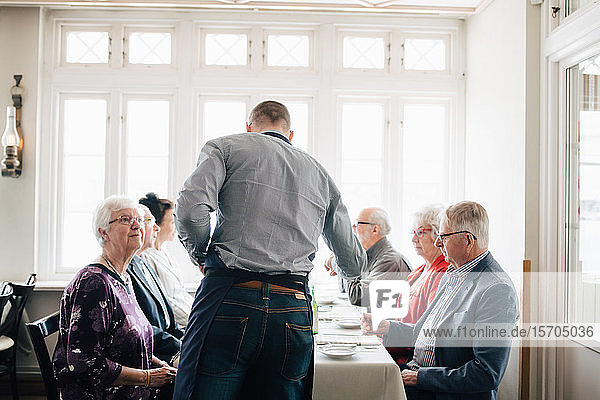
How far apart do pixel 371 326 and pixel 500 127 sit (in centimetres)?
182

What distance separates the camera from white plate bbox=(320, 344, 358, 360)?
2264 mm

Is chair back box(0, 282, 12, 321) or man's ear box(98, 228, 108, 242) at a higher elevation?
man's ear box(98, 228, 108, 242)

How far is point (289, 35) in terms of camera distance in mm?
4816

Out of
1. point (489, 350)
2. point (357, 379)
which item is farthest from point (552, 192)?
point (357, 379)

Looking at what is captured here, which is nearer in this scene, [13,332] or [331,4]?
[13,332]

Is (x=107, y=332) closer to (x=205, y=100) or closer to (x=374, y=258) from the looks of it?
(x=374, y=258)

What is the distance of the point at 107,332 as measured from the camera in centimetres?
220

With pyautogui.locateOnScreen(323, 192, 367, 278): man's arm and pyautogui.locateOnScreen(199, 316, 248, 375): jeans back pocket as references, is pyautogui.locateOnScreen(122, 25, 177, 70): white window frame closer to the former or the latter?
pyautogui.locateOnScreen(323, 192, 367, 278): man's arm

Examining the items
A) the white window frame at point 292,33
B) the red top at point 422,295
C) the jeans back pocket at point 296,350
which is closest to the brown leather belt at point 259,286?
the jeans back pocket at point 296,350

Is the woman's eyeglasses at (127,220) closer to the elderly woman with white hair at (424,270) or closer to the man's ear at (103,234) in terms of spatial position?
the man's ear at (103,234)

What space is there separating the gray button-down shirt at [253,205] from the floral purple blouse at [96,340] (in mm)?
518

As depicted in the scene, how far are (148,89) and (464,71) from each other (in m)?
2.62

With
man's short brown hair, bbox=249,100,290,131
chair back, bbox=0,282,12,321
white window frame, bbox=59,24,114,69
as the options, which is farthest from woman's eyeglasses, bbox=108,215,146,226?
white window frame, bbox=59,24,114,69

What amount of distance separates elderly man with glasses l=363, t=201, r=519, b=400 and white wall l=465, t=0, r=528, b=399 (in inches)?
52.7
